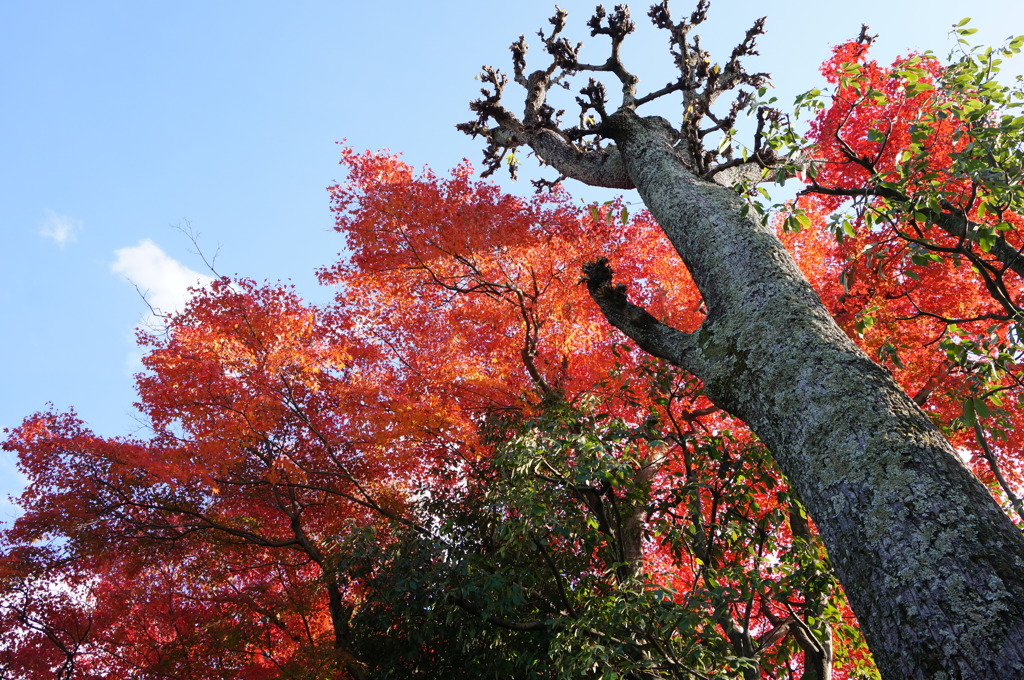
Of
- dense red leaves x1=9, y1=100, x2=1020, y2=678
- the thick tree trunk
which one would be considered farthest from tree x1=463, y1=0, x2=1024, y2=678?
dense red leaves x1=9, y1=100, x2=1020, y2=678

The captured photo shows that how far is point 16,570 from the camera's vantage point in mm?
10641

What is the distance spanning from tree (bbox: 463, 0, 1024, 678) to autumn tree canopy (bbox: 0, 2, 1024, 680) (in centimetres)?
2

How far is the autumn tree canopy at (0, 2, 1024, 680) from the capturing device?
303 cm

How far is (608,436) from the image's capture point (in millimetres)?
6309

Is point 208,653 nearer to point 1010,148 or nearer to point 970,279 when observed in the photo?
point 1010,148

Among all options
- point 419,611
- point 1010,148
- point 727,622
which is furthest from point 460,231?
point 1010,148

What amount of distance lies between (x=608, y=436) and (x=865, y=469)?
145 inches

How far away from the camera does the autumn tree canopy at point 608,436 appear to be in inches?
119

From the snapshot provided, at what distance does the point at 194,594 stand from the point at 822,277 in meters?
14.2

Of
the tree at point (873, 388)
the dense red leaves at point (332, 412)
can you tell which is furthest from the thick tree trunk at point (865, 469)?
the dense red leaves at point (332, 412)

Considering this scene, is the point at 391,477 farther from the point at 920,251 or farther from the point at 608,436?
the point at 920,251

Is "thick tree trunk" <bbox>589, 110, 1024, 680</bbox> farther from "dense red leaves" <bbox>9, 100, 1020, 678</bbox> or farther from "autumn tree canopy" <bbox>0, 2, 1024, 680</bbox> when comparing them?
"dense red leaves" <bbox>9, 100, 1020, 678</bbox>

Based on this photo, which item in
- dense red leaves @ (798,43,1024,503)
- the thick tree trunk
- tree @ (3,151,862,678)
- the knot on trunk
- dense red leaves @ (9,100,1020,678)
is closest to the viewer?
the thick tree trunk

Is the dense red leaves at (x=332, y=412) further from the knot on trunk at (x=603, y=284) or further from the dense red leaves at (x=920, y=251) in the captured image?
the knot on trunk at (x=603, y=284)
